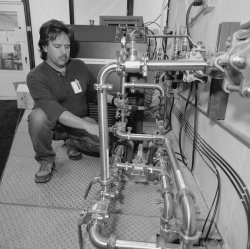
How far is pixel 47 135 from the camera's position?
1.31m

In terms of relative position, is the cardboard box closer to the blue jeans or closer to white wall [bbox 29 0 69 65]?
white wall [bbox 29 0 69 65]

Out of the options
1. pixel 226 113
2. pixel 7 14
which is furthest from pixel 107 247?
pixel 7 14

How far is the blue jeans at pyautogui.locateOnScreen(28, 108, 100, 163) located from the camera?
1.29 m

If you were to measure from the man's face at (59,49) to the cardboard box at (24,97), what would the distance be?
1452 mm

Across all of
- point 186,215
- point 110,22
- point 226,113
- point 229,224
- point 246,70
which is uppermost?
point 110,22

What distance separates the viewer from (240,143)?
0.76 meters

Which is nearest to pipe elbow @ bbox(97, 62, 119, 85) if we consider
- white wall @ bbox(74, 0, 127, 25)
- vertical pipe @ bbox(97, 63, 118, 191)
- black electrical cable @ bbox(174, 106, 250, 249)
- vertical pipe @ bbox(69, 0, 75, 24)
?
vertical pipe @ bbox(97, 63, 118, 191)

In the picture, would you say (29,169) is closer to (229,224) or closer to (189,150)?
(189,150)

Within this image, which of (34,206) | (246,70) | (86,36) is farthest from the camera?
(86,36)

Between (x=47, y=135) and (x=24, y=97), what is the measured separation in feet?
5.28

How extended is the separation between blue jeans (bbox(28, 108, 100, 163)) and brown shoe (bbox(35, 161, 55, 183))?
0.09 feet

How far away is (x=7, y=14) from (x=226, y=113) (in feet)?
11.8

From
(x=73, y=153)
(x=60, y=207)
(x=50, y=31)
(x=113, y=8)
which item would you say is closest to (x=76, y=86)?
(x=50, y=31)

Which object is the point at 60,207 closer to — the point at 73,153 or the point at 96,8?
the point at 73,153
